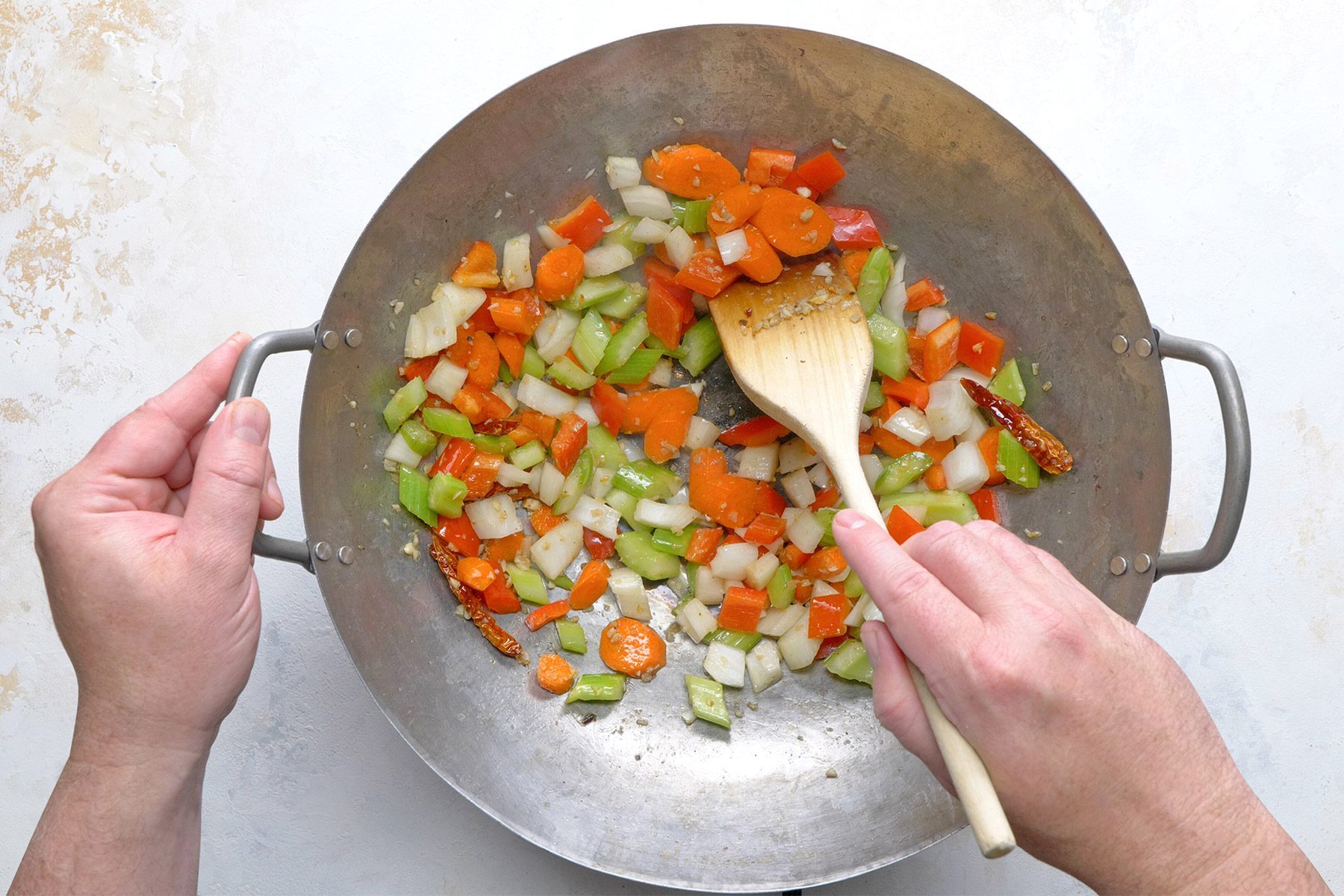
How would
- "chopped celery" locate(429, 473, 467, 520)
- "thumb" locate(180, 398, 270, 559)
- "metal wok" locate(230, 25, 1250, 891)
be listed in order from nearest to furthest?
"thumb" locate(180, 398, 270, 559) < "metal wok" locate(230, 25, 1250, 891) < "chopped celery" locate(429, 473, 467, 520)

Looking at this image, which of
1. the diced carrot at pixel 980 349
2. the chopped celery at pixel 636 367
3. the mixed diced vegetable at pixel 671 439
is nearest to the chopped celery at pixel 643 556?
the mixed diced vegetable at pixel 671 439

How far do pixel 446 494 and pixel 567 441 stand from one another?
0.88 feet

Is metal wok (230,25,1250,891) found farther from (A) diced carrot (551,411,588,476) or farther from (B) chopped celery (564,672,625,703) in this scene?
(A) diced carrot (551,411,588,476)

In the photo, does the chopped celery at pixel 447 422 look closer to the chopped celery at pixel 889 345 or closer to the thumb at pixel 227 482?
the thumb at pixel 227 482

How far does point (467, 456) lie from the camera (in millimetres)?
1909

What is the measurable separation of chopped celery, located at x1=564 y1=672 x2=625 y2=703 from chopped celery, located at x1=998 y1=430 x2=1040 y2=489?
91 centimetres

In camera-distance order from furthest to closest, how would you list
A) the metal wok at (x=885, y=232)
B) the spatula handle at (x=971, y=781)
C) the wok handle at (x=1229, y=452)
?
1. the metal wok at (x=885, y=232)
2. the wok handle at (x=1229, y=452)
3. the spatula handle at (x=971, y=781)

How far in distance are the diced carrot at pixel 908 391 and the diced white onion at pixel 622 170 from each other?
0.66 m

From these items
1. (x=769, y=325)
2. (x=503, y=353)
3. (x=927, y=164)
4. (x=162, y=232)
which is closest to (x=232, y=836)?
(x=503, y=353)

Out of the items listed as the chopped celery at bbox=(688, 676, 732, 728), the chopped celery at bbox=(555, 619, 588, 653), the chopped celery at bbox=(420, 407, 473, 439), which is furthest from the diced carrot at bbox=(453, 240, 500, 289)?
the chopped celery at bbox=(688, 676, 732, 728)

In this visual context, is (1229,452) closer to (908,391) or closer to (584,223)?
(908,391)

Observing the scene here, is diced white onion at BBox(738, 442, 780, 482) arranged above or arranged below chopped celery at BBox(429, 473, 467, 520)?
above

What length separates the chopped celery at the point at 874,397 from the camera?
2.00 m

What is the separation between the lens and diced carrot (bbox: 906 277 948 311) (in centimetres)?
198
